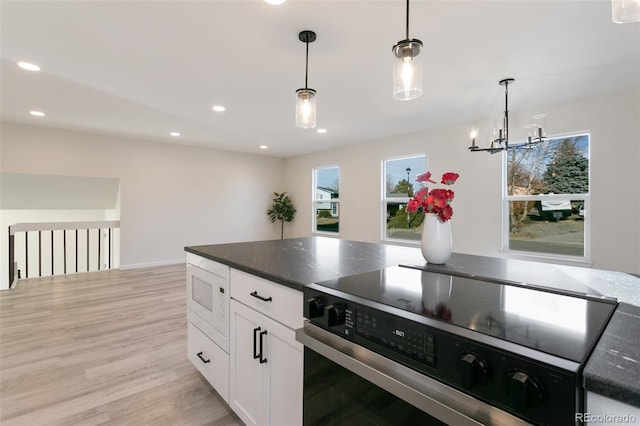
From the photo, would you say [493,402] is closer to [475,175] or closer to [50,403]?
[50,403]

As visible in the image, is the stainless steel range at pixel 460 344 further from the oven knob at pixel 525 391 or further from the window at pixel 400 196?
the window at pixel 400 196

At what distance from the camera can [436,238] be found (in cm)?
150

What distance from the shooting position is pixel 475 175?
13.9 ft

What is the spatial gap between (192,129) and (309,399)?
186 inches

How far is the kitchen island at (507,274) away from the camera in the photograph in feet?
1.75

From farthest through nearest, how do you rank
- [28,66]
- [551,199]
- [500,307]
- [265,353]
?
1. [551,199]
2. [28,66]
3. [265,353]
4. [500,307]

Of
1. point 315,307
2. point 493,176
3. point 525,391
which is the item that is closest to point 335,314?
point 315,307

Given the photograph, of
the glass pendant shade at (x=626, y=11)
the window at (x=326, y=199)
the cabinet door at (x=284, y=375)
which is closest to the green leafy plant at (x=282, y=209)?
the window at (x=326, y=199)

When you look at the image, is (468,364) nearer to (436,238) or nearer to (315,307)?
(315,307)

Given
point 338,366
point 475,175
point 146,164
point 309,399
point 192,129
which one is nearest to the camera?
point 338,366

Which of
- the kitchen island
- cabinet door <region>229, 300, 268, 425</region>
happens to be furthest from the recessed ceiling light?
cabinet door <region>229, 300, 268, 425</region>

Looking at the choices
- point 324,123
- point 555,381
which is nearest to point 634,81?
point 324,123

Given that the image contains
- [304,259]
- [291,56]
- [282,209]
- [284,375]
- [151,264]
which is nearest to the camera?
[284,375]

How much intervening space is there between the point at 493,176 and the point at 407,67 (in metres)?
3.32
